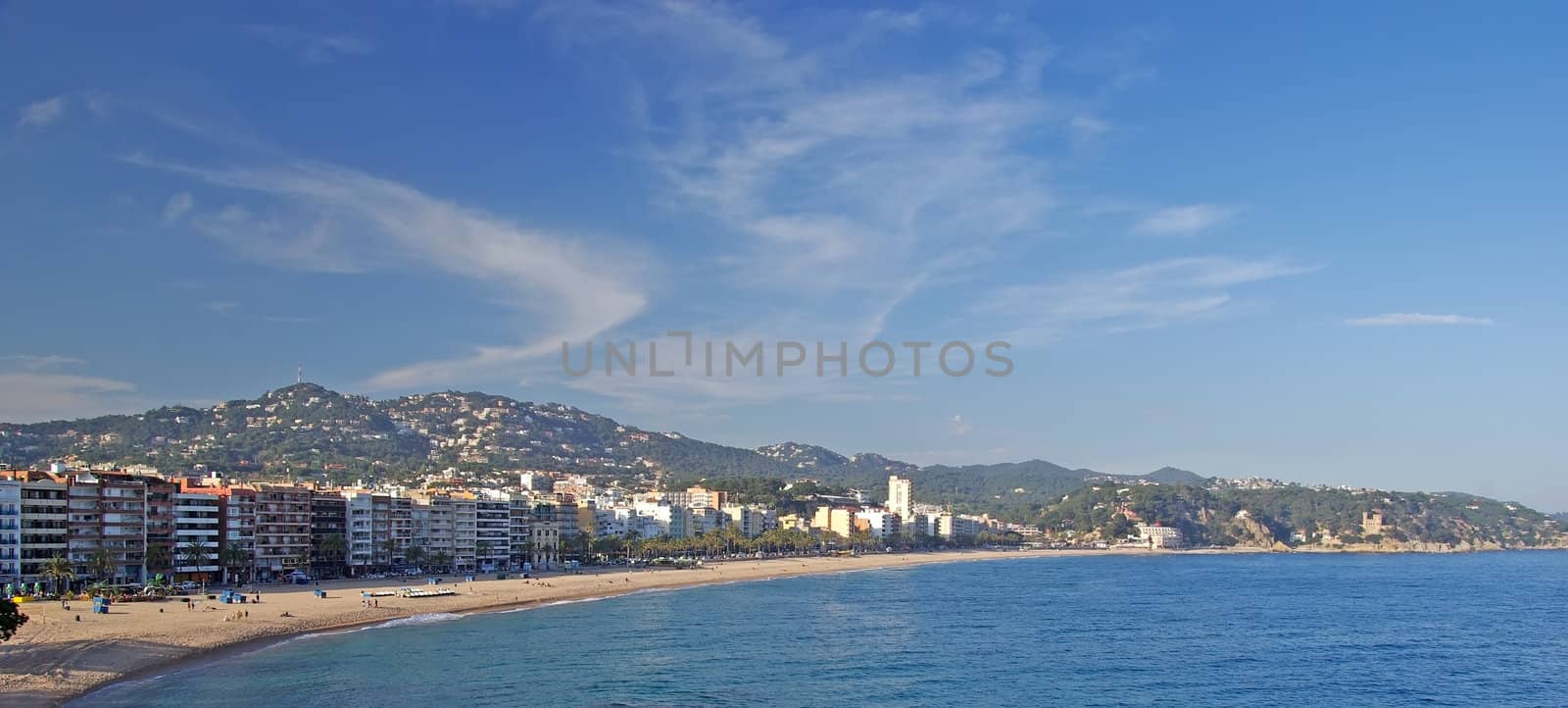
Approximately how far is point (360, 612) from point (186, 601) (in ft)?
29.5

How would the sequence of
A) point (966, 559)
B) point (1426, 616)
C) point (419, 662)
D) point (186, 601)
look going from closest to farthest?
point (419, 662) < point (186, 601) < point (1426, 616) < point (966, 559)

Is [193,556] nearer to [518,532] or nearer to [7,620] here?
[7,620]

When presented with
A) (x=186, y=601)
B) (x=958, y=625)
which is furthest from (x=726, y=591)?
(x=186, y=601)

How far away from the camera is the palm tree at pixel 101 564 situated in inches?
2704

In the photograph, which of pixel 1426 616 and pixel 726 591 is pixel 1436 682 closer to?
pixel 1426 616

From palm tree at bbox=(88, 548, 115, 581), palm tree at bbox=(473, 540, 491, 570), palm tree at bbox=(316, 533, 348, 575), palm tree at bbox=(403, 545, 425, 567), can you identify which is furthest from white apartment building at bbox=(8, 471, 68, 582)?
palm tree at bbox=(473, 540, 491, 570)

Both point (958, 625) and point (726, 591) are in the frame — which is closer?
point (958, 625)

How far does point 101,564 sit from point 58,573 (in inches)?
180

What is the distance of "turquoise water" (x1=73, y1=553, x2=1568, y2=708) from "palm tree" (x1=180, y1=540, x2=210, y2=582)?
2398 cm

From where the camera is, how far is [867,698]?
132 ft

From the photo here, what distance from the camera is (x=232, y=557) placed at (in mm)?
77062

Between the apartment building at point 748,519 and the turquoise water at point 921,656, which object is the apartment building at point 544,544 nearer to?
the turquoise water at point 921,656

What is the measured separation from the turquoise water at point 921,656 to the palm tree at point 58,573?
66.3ft

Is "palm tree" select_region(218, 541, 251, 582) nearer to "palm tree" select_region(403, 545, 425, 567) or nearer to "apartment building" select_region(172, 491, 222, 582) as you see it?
"apartment building" select_region(172, 491, 222, 582)
